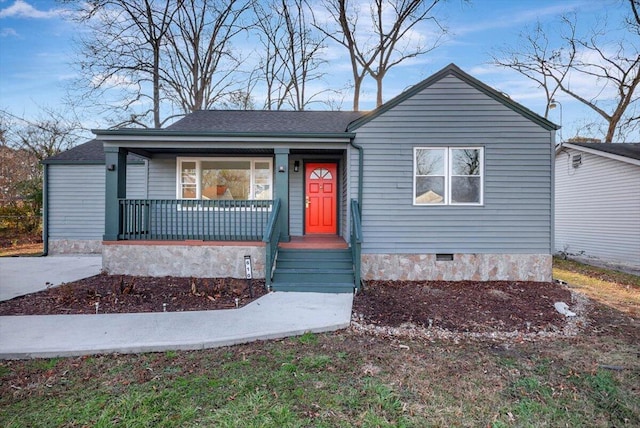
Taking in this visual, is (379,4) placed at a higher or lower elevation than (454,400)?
higher

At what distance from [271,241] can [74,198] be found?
335 inches

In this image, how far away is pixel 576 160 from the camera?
12.4 metres

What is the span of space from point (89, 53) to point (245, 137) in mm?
14117

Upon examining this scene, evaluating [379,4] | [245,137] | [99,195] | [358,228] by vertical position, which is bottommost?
[358,228]

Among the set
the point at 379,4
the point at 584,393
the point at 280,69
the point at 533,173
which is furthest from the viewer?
the point at 280,69

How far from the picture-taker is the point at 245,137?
738 centimetres

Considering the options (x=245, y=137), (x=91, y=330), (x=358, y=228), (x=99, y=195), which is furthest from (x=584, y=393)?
(x=99, y=195)

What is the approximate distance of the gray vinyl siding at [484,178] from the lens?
7340 millimetres

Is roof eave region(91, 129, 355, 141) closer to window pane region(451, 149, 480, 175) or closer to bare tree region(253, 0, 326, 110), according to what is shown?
window pane region(451, 149, 480, 175)

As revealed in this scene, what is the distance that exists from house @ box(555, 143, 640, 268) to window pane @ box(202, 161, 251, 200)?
11.2 meters

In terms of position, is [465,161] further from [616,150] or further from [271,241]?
[616,150]

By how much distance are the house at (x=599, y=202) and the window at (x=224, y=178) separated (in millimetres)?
10689

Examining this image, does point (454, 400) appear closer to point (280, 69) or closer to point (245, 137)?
point (245, 137)

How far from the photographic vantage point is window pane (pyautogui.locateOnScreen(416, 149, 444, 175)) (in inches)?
293
